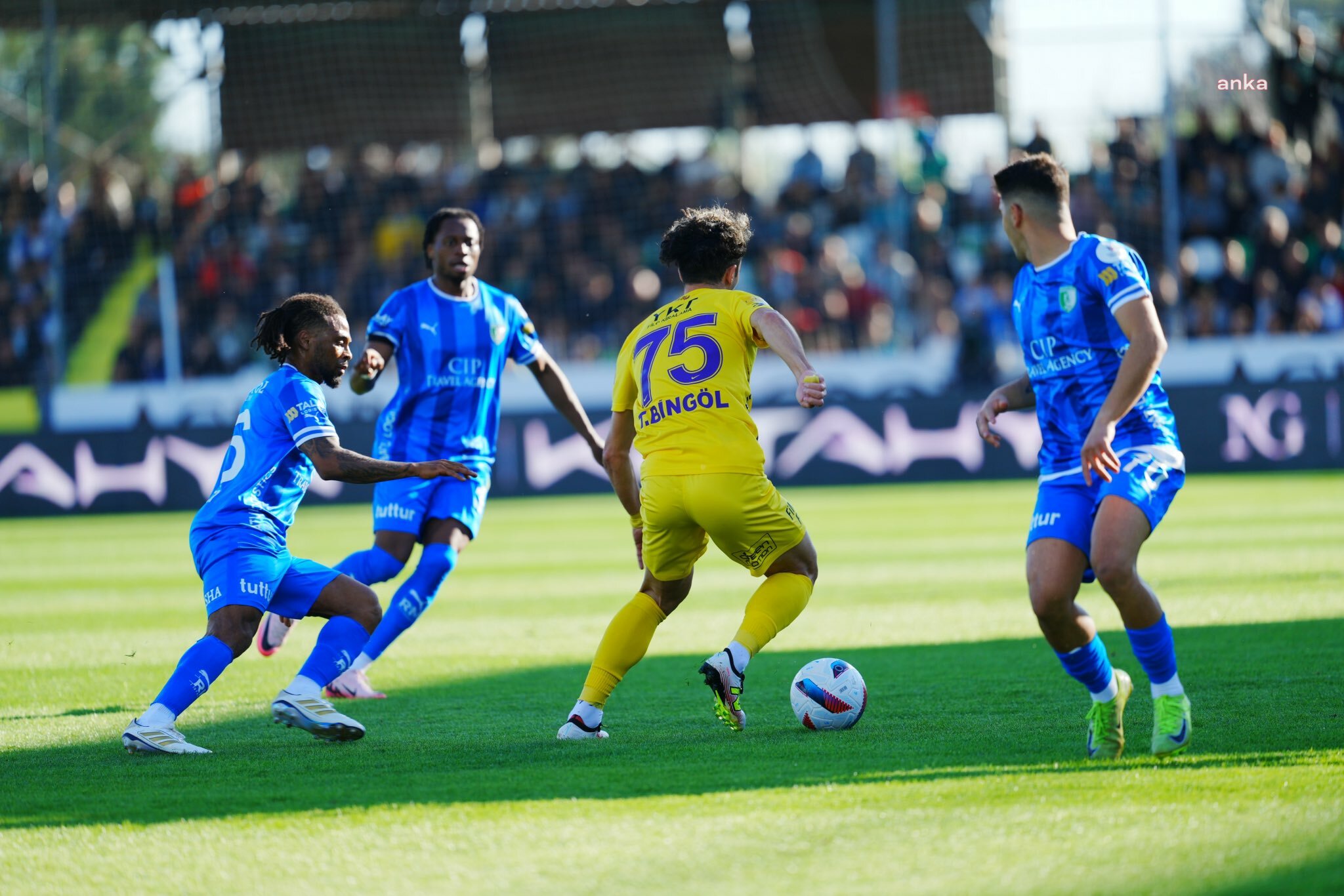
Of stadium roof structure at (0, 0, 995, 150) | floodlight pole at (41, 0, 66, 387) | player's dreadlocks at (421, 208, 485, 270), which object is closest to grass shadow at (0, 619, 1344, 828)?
player's dreadlocks at (421, 208, 485, 270)

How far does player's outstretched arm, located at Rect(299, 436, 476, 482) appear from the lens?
5477 mm

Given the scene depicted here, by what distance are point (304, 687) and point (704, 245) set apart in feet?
7.30

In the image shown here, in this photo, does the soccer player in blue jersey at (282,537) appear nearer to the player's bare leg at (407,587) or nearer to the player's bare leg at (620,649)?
the player's bare leg at (620,649)

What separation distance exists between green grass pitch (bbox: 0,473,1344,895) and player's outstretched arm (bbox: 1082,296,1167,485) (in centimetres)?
97

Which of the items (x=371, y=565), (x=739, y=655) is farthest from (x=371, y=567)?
(x=739, y=655)

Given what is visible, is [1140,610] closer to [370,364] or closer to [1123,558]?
[1123,558]

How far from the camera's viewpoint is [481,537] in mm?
15195

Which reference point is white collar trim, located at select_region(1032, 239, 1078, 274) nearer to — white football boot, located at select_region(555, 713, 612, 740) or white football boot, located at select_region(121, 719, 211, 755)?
white football boot, located at select_region(555, 713, 612, 740)

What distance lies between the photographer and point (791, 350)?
521 centimetres

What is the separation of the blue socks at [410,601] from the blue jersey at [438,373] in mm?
581

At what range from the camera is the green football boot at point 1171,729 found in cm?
486

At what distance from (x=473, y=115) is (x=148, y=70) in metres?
14.5

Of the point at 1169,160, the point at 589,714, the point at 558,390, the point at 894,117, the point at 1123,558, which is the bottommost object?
the point at 589,714

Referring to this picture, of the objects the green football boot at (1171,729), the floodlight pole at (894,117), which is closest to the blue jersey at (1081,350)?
the green football boot at (1171,729)
